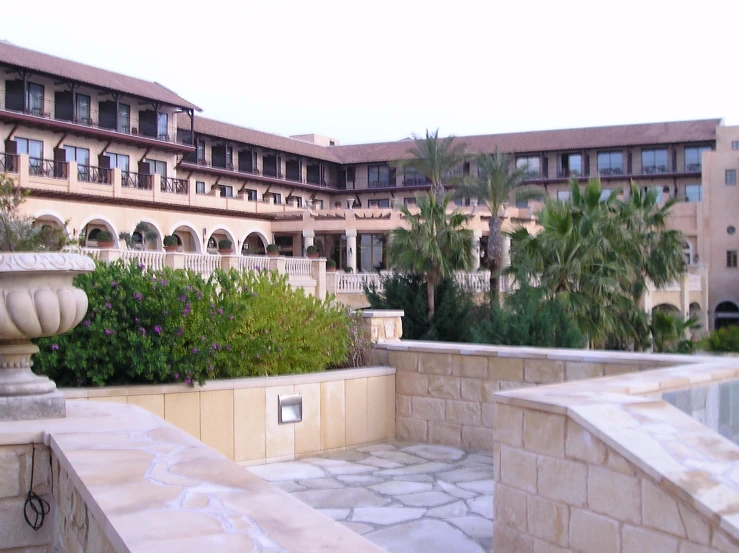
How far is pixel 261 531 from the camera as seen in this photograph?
283cm

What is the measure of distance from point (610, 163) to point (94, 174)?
37.5 meters

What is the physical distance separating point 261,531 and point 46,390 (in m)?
2.89

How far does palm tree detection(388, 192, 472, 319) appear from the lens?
882 inches

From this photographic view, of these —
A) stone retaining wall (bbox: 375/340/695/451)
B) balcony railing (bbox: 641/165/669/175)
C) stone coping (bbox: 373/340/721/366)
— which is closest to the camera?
stone coping (bbox: 373/340/721/366)

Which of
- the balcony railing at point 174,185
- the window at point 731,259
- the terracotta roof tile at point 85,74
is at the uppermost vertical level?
Result: the terracotta roof tile at point 85,74

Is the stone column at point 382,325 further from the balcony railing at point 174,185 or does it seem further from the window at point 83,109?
the window at point 83,109

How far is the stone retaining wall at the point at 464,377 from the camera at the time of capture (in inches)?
314

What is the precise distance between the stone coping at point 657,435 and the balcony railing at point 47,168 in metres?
31.9

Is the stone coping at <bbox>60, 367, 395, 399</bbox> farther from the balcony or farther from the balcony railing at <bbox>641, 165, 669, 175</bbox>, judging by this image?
the balcony railing at <bbox>641, 165, 669, 175</bbox>

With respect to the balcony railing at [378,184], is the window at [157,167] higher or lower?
lower

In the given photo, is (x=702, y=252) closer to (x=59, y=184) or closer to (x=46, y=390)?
(x=59, y=184)

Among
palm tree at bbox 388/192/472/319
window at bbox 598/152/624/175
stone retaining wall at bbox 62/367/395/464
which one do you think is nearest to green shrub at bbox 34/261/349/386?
stone retaining wall at bbox 62/367/395/464

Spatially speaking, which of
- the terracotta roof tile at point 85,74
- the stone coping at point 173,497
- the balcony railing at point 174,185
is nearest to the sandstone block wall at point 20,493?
the stone coping at point 173,497

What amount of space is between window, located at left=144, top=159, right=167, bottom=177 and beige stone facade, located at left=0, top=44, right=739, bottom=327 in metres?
0.07
